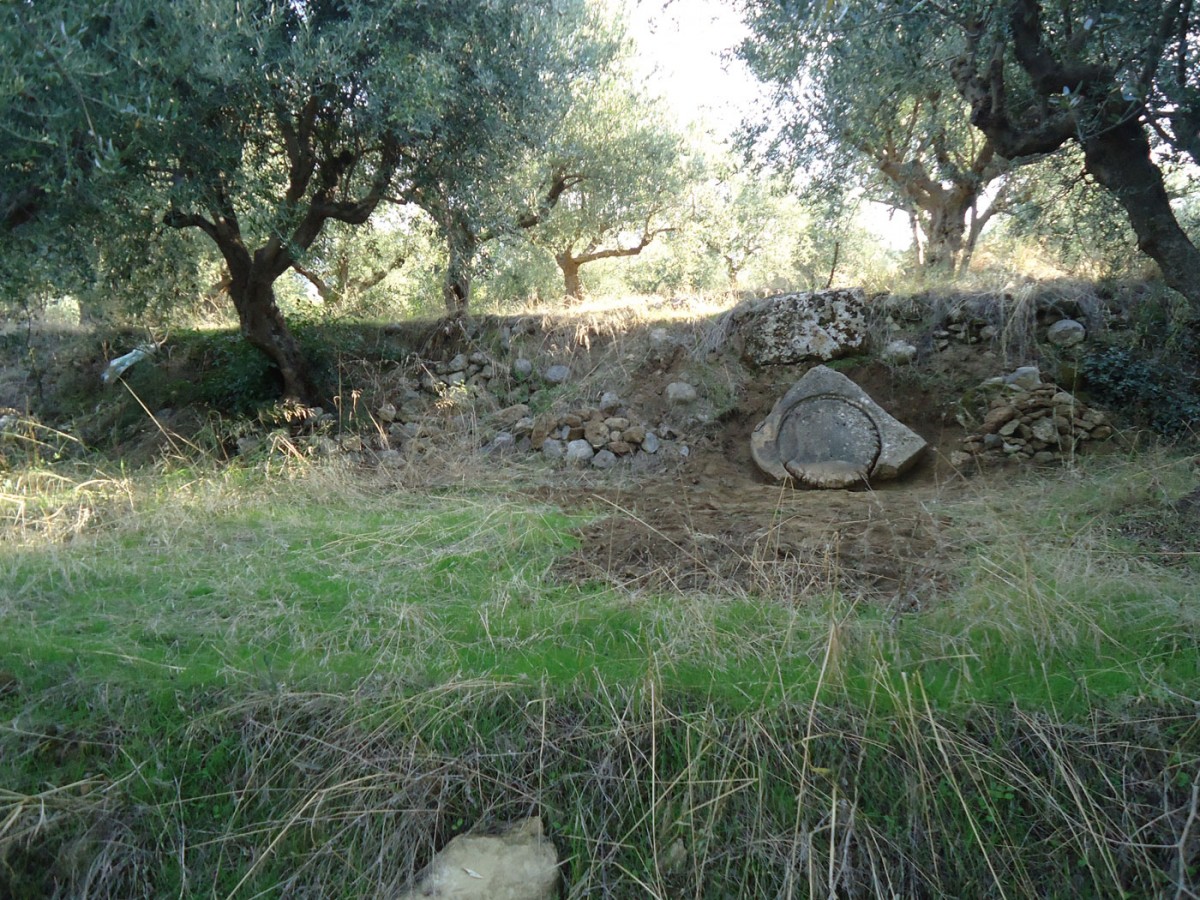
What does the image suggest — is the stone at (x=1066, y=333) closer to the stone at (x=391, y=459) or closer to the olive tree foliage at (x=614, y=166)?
the stone at (x=391, y=459)

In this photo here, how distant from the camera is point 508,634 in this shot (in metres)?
4.30

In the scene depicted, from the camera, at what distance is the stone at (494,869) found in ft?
10.4

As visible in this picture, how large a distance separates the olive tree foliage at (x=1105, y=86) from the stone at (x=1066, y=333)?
224 cm

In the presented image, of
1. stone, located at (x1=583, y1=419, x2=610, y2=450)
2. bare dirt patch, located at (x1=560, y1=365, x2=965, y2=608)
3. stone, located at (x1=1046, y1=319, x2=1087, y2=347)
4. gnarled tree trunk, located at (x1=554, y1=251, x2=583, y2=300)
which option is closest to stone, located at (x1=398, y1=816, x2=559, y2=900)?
bare dirt patch, located at (x1=560, y1=365, x2=965, y2=608)

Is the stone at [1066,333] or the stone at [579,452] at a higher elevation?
the stone at [1066,333]

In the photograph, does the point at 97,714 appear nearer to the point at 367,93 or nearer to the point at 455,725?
the point at 455,725

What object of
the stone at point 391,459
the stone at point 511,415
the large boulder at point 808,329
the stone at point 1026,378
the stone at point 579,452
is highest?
the large boulder at point 808,329

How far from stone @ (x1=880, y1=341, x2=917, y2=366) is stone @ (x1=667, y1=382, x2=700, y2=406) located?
218 centimetres

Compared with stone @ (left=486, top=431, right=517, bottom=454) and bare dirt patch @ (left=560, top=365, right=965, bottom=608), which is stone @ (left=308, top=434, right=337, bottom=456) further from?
bare dirt patch @ (left=560, top=365, right=965, bottom=608)

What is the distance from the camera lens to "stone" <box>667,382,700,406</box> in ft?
32.8

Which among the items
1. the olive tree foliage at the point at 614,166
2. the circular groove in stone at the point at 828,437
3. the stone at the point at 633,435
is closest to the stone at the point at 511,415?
the stone at the point at 633,435

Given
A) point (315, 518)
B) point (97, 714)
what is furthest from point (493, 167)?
point (97, 714)

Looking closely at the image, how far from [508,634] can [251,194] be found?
6.28 meters

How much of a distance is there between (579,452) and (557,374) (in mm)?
2049
